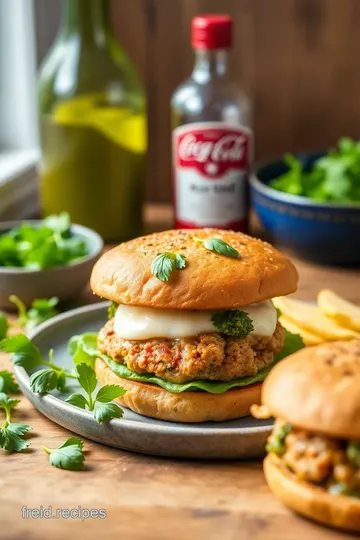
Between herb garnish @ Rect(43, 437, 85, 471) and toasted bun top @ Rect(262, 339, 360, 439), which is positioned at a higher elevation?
toasted bun top @ Rect(262, 339, 360, 439)

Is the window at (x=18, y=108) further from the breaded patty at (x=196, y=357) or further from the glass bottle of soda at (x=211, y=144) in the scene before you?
the breaded patty at (x=196, y=357)

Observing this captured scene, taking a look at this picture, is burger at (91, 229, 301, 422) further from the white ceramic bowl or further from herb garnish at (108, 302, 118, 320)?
the white ceramic bowl

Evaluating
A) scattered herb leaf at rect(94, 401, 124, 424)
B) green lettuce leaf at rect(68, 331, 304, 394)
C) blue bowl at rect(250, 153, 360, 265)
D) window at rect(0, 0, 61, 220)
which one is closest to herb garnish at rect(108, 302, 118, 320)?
green lettuce leaf at rect(68, 331, 304, 394)

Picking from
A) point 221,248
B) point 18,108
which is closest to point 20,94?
point 18,108

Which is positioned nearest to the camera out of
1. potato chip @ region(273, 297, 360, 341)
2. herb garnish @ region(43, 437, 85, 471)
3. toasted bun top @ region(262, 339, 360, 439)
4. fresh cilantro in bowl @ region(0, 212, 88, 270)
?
toasted bun top @ region(262, 339, 360, 439)

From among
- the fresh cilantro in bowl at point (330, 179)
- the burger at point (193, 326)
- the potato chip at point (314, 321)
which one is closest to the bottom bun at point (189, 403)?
the burger at point (193, 326)

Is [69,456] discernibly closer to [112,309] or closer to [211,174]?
[112,309]
